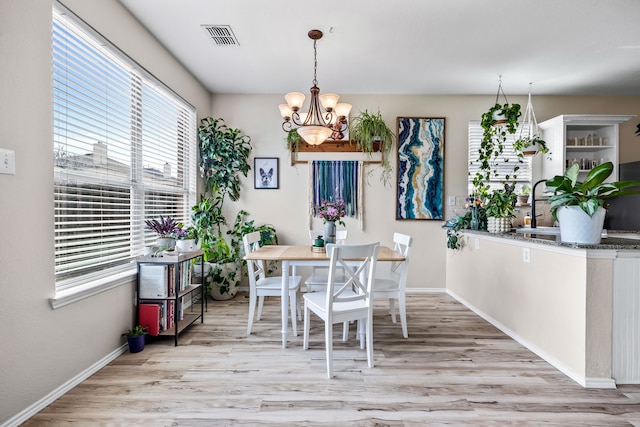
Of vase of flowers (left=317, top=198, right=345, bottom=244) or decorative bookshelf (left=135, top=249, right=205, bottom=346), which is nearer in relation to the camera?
decorative bookshelf (left=135, top=249, right=205, bottom=346)

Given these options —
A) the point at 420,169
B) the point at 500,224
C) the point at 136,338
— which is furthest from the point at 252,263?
the point at 420,169

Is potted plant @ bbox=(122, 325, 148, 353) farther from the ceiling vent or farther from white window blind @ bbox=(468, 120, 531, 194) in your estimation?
white window blind @ bbox=(468, 120, 531, 194)

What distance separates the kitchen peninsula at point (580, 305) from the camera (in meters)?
2.02

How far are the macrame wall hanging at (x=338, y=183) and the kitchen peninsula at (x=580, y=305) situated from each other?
6.34ft

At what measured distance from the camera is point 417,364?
2.30 m

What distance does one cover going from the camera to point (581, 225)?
2.11 metres

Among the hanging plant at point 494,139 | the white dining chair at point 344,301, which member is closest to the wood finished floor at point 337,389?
the white dining chair at point 344,301

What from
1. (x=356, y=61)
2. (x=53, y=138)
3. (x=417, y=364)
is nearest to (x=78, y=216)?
(x=53, y=138)

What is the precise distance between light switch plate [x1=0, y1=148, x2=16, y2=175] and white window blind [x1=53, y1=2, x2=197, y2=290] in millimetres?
300

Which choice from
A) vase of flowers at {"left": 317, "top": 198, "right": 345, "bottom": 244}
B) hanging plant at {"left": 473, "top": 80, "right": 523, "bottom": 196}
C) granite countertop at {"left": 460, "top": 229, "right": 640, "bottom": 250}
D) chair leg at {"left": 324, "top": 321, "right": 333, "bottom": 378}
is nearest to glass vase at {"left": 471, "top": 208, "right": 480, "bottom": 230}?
hanging plant at {"left": 473, "top": 80, "right": 523, "bottom": 196}

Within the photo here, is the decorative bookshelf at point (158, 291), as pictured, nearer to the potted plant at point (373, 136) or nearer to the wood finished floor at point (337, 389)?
the wood finished floor at point (337, 389)

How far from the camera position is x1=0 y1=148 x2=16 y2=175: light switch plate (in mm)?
1556

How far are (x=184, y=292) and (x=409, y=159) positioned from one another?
→ 10.4 feet

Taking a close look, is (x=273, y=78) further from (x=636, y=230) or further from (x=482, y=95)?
(x=636, y=230)
